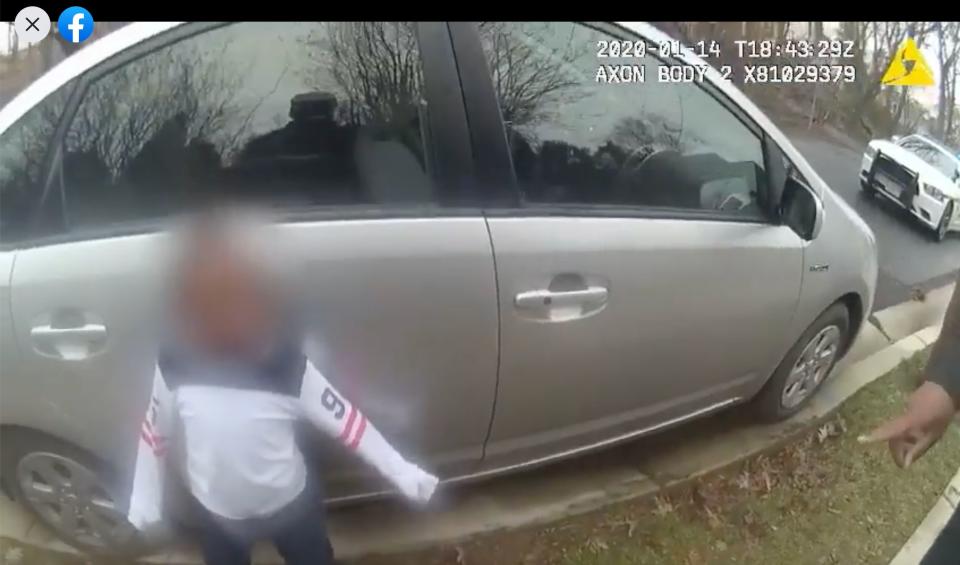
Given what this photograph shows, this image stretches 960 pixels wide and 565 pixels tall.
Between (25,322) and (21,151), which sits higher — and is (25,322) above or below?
below

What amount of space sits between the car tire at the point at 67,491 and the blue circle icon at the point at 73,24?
716mm

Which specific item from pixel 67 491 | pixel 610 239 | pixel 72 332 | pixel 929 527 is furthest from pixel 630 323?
pixel 67 491

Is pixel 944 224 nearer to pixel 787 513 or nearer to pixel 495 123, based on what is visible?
pixel 787 513

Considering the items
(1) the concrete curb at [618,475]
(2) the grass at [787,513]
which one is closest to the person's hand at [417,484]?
(1) the concrete curb at [618,475]

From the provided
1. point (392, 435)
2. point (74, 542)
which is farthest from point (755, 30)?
point (74, 542)

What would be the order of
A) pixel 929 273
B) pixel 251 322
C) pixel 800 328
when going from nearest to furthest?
1. pixel 251 322
2. pixel 929 273
3. pixel 800 328

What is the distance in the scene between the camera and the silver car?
4.39 ft

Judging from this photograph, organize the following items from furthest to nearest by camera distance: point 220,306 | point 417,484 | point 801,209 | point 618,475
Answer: point 618,475 → point 801,209 → point 417,484 → point 220,306

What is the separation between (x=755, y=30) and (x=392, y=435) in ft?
3.39

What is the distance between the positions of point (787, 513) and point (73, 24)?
1779 mm

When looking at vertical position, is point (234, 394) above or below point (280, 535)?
above

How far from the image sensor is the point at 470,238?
145 centimetres

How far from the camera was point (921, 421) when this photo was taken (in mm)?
1556
